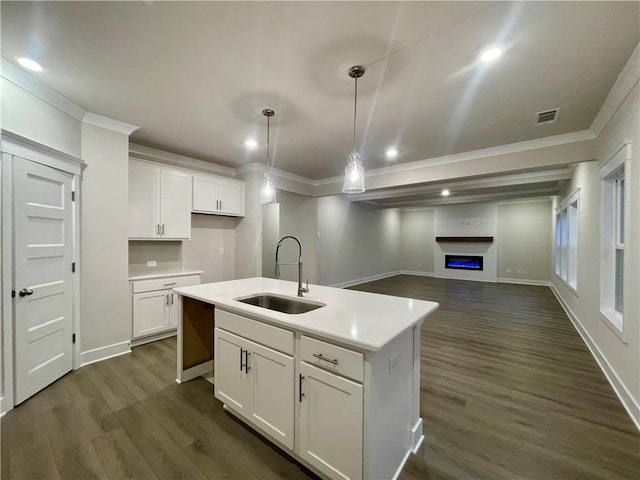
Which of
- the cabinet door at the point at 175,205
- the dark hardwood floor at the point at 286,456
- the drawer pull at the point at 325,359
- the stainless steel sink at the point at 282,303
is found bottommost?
the dark hardwood floor at the point at 286,456

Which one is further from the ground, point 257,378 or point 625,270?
point 625,270

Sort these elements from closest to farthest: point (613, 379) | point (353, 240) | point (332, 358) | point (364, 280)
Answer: point (332, 358)
point (613, 379)
point (353, 240)
point (364, 280)

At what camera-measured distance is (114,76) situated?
2217 millimetres

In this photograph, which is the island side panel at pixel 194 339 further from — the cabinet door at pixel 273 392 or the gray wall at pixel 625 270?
the gray wall at pixel 625 270

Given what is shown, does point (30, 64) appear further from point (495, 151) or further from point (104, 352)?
point (495, 151)

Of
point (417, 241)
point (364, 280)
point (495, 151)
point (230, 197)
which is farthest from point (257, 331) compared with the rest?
point (417, 241)

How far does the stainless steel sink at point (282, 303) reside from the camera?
2189mm

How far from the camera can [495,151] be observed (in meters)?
3.79

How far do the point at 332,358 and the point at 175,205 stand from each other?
11.2ft

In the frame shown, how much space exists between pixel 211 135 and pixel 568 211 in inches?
247

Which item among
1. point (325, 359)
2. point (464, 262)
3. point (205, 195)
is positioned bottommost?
point (464, 262)

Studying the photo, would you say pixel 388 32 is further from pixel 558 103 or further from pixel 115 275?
pixel 115 275

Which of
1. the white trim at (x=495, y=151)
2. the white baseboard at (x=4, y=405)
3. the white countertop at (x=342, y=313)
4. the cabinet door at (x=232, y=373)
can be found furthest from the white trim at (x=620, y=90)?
the white baseboard at (x=4, y=405)

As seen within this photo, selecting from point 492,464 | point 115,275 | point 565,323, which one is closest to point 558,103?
point 492,464
